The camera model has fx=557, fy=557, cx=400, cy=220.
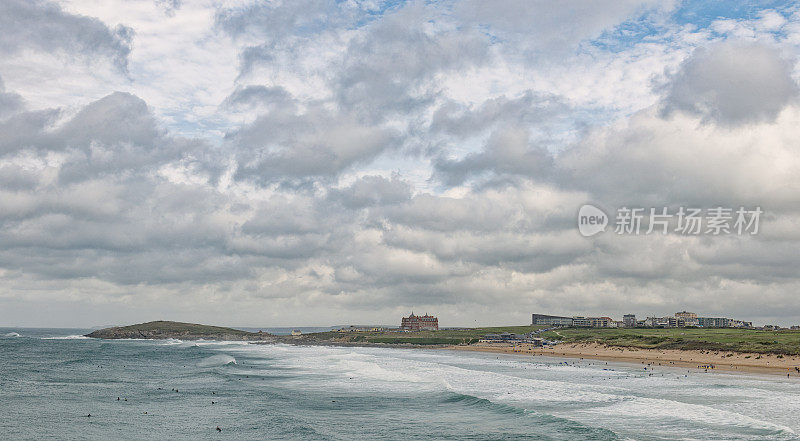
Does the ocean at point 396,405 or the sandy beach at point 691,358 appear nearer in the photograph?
the ocean at point 396,405

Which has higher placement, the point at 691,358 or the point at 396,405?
the point at 396,405

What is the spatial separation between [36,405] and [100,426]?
14.1 meters

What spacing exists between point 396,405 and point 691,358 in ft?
259

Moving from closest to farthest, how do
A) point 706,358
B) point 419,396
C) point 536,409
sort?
1. point 536,409
2. point 419,396
3. point 706,358

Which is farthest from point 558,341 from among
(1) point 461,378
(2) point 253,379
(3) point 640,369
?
(2) point 253,379

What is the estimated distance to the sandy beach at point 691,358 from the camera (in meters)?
86.4

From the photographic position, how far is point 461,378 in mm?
73750

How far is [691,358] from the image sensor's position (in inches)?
4163

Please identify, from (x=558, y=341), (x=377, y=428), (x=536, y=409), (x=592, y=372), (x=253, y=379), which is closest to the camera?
(x=377, y=428)

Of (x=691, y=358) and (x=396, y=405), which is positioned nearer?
(x=396, y=405)

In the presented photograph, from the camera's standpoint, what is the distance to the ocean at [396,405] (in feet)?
126

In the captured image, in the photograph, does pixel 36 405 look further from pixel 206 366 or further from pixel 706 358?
pixel 706 358

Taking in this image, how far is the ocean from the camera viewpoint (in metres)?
38.3

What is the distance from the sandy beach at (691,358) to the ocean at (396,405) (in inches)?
520
